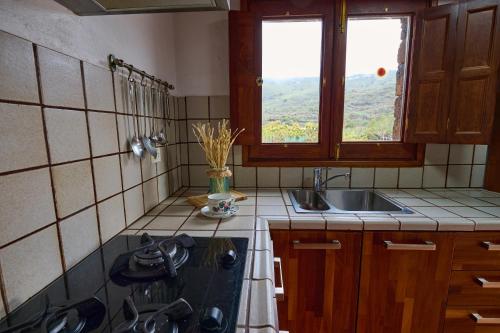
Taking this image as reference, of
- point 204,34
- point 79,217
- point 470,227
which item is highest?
point 204,34

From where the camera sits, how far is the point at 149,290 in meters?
0.55

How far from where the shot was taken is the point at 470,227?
97 cm

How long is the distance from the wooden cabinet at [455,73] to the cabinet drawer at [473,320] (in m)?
0.79

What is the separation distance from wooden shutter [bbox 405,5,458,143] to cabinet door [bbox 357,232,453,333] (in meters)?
0.64

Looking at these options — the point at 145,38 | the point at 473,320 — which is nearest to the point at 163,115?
the point at 145,38

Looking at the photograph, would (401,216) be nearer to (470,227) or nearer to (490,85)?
(470,227)

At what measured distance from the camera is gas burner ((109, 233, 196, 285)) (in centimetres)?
60

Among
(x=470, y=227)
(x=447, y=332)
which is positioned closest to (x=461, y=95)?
(x=470, y=227)

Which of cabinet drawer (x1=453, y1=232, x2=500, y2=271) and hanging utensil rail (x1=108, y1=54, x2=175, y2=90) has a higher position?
hanging utensil rail (x1=108, y1=54, x2=175, y2=90)

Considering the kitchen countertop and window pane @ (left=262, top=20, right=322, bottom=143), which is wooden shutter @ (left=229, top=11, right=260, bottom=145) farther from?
the kitchen countertop

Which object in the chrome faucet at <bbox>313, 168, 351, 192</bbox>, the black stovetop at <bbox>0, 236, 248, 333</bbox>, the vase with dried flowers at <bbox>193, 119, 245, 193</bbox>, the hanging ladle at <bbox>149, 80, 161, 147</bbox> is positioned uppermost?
the hanging ladle at <bbox>149, 80, 161, 147</bbox>

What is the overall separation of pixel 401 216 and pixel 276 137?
31.6 inches

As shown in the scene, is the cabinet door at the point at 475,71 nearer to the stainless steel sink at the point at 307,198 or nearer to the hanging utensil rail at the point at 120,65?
the stainless steel sink at the point at 307,198

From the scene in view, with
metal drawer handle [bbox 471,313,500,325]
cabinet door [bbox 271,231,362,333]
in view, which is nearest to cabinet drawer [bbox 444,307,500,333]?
metal drawer handle [bbox 471,313,500,325]
